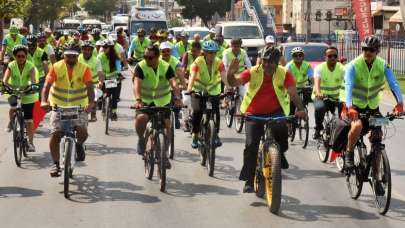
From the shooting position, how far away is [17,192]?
991 cm

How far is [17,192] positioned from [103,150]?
363 cm

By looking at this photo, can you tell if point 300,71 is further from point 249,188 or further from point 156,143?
point 249,188

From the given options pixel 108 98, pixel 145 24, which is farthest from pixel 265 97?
pixel 145 24

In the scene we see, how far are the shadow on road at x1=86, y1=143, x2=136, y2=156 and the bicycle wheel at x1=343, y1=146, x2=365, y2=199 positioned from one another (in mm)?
4555

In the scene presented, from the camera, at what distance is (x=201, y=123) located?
12.1 meters

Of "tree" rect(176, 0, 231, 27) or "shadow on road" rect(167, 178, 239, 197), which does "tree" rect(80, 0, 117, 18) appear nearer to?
"tree" rect(176, 0, 231, 27)

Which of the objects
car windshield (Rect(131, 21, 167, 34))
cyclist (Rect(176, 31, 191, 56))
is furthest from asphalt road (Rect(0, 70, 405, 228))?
car windshield (Rect(131, 21, 167, 34))

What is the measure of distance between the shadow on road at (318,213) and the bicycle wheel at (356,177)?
1.43 feet

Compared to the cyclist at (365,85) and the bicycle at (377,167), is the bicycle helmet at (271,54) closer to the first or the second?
the cyclist at (365,85)

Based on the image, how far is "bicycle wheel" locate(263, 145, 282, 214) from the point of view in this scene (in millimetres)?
8484

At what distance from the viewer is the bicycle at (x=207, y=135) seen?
11117 mm

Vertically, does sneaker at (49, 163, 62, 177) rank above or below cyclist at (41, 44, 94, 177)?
below

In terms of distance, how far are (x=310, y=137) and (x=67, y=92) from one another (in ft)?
20.7

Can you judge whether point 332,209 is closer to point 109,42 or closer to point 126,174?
point 126,174
